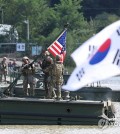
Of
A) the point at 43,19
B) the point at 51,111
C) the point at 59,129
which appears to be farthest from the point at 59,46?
the point at 43,19

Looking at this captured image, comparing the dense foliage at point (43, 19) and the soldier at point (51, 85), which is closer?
the soldier at point (51, 85)

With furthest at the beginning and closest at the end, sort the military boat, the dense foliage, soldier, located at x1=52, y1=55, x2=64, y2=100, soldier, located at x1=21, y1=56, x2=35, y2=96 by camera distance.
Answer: the dense foliage
soldier, located at x1=21, y1=56, x2=35, y2=96
soldier, located at x1=52, y1=55, x2=64, y2=100
the military boat

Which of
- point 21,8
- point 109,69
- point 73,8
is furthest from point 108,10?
point 109,69

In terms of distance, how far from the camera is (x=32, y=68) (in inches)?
821

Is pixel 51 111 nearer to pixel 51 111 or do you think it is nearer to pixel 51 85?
pixel 51 111

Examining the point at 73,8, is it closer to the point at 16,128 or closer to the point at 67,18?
the point at 67,18

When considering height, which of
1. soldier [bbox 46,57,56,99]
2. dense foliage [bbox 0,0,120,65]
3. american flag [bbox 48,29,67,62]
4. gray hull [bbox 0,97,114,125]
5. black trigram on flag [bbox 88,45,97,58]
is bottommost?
gray hull [bbox 0,97,114,125]

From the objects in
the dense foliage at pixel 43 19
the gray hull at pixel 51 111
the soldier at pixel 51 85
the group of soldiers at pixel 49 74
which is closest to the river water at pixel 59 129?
the gray hull at pixel 51 111

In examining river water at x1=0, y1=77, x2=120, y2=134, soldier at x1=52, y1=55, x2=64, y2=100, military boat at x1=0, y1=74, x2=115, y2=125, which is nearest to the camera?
river water at x1=0, y1=77, x2=120, y2=134

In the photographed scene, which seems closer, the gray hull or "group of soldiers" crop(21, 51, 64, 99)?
the gray hull

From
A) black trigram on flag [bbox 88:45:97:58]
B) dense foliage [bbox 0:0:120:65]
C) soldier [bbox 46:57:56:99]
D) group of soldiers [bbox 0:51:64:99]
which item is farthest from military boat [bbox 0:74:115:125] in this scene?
dense foliage [bbox 0:0:120:65]

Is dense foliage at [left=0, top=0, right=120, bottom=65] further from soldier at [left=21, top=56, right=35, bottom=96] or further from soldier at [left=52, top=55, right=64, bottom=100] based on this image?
soldier at [left=52, top=55, right=64, bottom=100]

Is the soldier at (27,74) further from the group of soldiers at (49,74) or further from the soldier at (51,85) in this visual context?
the soldier at (51,85)

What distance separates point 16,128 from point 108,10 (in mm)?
103144
